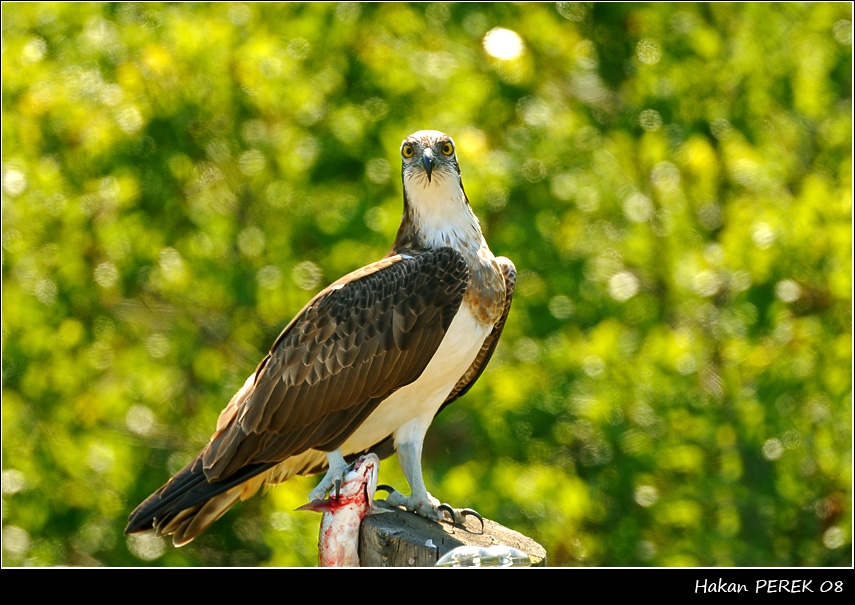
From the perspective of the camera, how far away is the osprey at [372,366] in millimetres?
5203

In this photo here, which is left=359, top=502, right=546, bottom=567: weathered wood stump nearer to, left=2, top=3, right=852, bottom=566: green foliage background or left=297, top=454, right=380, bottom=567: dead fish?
left=297, top=454, right=380, bottom=567: dead fish

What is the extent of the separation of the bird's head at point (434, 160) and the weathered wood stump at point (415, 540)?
1.58 m

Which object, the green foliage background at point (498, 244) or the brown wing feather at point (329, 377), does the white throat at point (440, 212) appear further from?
the green foliage background at point (498, 244)

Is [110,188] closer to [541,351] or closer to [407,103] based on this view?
[407,103]

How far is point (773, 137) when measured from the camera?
11953 millimetres

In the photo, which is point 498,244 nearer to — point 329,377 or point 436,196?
point 436,196

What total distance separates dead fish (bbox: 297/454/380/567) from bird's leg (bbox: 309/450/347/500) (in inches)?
2.2

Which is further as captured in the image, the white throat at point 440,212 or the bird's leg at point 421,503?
the white throat at point 440,212

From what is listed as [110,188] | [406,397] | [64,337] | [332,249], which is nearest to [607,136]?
[332,249]

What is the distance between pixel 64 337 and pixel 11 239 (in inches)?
43.5

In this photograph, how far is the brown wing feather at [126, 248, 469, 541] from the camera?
5.16 m

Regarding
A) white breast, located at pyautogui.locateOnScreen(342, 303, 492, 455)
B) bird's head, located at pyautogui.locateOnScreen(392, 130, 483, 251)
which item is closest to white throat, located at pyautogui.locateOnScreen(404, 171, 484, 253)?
bird's head, located at pyautogui.locateOnScreen(392, 130, 483, 251)

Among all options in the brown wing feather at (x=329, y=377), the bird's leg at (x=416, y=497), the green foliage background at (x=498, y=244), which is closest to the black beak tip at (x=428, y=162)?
the brown wing feather at (x=329, y=377)
